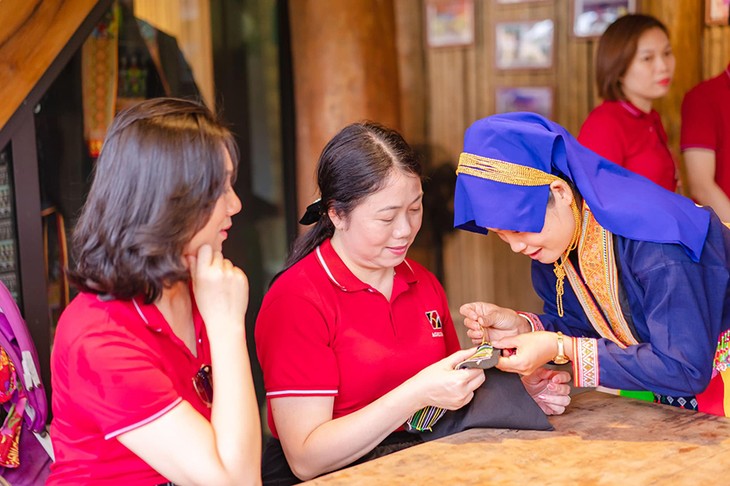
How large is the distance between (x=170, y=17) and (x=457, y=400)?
2.75 meters

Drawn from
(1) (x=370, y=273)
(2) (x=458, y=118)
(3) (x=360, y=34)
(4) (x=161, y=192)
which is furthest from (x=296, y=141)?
(4) (x=161, y=192)

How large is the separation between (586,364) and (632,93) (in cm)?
217

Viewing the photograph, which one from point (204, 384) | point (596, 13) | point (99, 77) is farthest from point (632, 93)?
point (204, 384)

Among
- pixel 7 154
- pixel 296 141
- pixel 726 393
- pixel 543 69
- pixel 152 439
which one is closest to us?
pixel 152 439

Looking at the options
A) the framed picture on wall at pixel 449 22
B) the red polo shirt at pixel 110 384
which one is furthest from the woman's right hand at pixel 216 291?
the framed picture on wall at pixel 449 22

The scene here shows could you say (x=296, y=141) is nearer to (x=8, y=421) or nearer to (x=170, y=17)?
(x=170, y=17)

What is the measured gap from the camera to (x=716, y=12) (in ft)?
15.6

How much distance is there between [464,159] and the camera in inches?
88.8

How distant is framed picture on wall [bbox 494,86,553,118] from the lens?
518 centimetres

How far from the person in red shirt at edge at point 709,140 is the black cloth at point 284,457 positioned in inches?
91.0

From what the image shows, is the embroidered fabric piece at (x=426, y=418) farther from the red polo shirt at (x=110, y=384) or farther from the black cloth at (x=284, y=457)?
the red polo shirt at (x=110, y=384)

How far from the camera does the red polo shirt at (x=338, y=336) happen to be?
7.54 ft

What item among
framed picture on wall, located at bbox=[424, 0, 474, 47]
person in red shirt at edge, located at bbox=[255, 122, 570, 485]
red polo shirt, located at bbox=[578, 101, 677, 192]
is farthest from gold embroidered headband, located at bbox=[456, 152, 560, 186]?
framed picture on wall, located at bbox=[424, 0, 474, 47]

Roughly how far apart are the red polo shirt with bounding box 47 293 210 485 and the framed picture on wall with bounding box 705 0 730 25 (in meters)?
3.80
